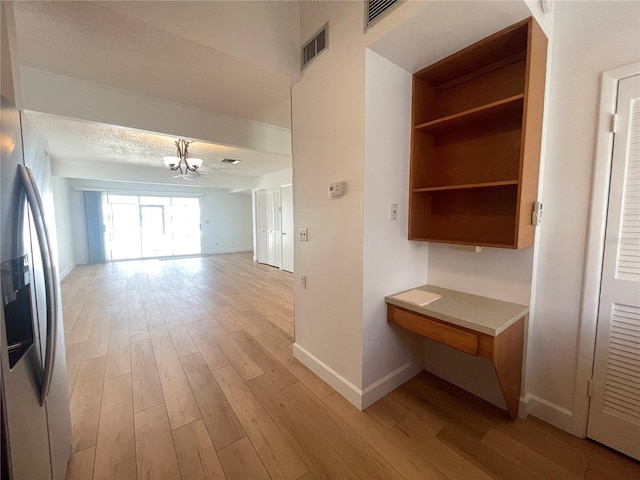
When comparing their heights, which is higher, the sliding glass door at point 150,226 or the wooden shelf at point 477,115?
the wooden shelf at point 477,115

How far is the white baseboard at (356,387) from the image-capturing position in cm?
175

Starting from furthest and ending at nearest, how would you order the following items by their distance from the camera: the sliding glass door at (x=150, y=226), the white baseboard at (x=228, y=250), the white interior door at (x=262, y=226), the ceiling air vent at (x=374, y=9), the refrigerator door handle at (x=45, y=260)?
the white baseboard at (x=228, y=250), the sliding glass door at (x=150, y=226), the white interior door at (x=262, y=226), the ceiling air vent at (x=374, y=9), the refrigerator door handle at (x=45, y=260)

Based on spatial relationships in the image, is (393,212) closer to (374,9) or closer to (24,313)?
(374,9)

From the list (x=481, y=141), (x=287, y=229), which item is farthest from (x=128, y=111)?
(x=287, y=229)

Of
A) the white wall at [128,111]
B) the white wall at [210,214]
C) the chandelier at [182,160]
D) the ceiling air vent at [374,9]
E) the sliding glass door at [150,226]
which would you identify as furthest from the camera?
the sliding glass door at [150,226]

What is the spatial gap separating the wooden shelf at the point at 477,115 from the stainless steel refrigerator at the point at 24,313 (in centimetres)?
206

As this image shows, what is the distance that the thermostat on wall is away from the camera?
5.68ft

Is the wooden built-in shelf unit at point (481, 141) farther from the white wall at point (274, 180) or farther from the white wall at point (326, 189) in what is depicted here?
the white wall at point (274, 180)

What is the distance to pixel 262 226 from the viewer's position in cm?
747

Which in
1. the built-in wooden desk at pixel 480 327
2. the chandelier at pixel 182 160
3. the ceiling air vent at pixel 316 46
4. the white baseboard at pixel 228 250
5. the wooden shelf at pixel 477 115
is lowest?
the white baseboard at pixel 228 250

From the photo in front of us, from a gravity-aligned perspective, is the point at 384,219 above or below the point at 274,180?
below

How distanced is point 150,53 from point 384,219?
206 cm

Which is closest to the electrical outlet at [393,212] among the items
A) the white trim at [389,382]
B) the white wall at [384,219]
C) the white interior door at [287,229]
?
the white wall at [384,219]

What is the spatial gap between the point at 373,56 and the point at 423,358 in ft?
7.54
